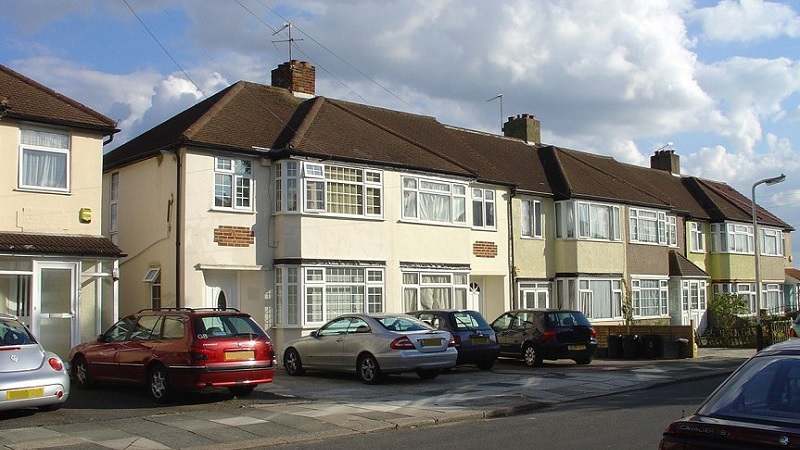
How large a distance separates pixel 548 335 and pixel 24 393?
13.3 metres

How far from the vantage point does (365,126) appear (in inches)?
988

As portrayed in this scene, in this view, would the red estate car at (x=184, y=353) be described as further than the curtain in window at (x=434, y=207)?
No

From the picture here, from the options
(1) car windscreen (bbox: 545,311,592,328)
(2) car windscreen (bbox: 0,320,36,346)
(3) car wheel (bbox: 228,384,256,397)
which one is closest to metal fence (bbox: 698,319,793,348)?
(1) car windscreen (bbox: 545,311,592,328)

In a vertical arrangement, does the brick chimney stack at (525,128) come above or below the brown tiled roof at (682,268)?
above

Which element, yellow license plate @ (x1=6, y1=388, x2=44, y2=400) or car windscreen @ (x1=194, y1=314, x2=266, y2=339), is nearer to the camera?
yellow license plate @ (x1=6, y1=388, x2=44, y2=400)

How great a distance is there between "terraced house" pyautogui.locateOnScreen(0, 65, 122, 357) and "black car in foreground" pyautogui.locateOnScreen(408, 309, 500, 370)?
24.2 feet

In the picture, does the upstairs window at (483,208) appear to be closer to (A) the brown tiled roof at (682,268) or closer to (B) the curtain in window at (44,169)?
(A) the brown tiled roof at (682,268)

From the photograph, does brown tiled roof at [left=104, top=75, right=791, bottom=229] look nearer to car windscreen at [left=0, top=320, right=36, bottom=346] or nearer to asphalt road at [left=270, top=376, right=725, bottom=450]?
car windscreen at [left=0, top=320, right=36, bottom=346]

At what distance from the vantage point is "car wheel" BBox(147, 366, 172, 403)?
13.4 m

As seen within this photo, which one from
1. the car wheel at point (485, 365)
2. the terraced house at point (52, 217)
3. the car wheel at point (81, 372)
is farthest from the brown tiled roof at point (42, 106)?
the car wheel at point (485, 365)

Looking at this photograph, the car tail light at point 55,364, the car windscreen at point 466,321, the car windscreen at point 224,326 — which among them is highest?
the car windscreen at point 224,326

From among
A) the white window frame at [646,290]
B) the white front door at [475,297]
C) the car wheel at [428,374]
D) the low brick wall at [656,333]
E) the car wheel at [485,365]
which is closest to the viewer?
the car wheel at [428,374]

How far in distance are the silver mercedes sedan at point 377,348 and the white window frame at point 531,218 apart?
482 inches

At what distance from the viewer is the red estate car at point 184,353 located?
13.1 meters
